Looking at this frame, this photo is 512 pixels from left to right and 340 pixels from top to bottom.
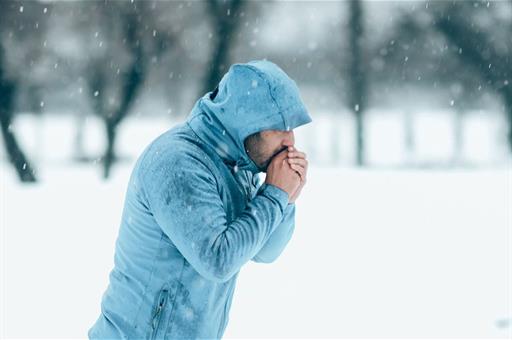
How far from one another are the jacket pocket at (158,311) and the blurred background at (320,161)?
11.8ft

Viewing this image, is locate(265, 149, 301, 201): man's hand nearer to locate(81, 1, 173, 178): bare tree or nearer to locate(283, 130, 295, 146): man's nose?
locate(283, 130, 295, 146): man's nose

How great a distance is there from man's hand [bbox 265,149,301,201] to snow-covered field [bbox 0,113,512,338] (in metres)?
3.59

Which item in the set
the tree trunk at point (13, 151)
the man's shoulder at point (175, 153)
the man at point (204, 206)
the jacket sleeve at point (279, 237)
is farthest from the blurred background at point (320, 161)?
the man's shoulder at point (175, 153)

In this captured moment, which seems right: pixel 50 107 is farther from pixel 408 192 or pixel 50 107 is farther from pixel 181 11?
pixel 408 192

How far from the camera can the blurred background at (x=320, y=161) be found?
6.01 m

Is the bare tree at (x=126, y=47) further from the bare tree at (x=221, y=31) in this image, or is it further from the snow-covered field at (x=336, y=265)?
the snow-covered field at (x=336, y=265)

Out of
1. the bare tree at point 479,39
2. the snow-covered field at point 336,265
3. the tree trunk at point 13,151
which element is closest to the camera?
the snow-covered field at point 336,265

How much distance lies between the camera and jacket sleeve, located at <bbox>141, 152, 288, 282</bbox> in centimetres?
173

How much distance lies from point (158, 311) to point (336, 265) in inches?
212

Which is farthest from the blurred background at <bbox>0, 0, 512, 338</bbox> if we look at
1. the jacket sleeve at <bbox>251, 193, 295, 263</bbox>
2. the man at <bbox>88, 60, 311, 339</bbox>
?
the man at <bbox>88, 60, 311, 339</bbox>

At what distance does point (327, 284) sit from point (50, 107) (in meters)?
21.5

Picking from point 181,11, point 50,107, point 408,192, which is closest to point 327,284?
point 408,192

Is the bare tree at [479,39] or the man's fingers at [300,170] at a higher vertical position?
the bare tree at [479,39]

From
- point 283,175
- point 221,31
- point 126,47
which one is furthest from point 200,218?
point 126,47
